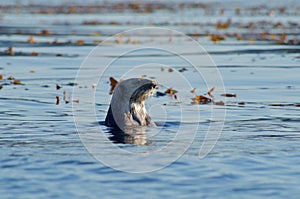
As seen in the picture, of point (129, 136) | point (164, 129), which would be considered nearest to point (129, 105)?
point (164, 129)

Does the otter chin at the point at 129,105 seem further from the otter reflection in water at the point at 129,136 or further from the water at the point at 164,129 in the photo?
the water at the point at 164,129

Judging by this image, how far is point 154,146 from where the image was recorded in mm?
7262

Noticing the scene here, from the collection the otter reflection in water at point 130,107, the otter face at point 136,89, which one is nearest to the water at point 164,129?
the otter reflection in water at point 130,107

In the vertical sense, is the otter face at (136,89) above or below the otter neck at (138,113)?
above

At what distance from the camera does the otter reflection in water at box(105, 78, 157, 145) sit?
27.0 ft

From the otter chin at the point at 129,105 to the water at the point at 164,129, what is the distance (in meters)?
0.30

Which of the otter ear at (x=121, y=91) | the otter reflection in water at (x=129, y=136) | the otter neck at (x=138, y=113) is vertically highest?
the otter ear at (x=121, y=91)

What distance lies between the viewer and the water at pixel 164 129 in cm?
578

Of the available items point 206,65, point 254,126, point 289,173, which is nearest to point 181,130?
point 254,126

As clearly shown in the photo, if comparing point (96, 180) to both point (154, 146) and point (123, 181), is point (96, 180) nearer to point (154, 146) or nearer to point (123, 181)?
point (123, 181)

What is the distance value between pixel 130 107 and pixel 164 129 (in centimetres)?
48

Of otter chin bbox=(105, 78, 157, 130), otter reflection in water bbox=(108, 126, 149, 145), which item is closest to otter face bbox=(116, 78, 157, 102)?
otter chin bbox=(105, 78, 157, 130)

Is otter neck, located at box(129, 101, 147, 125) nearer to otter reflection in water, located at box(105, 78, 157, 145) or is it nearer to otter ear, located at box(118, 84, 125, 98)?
otter reflection in water, located at box(105, 78, 157, 145)

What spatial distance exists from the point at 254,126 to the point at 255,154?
1.73 m
